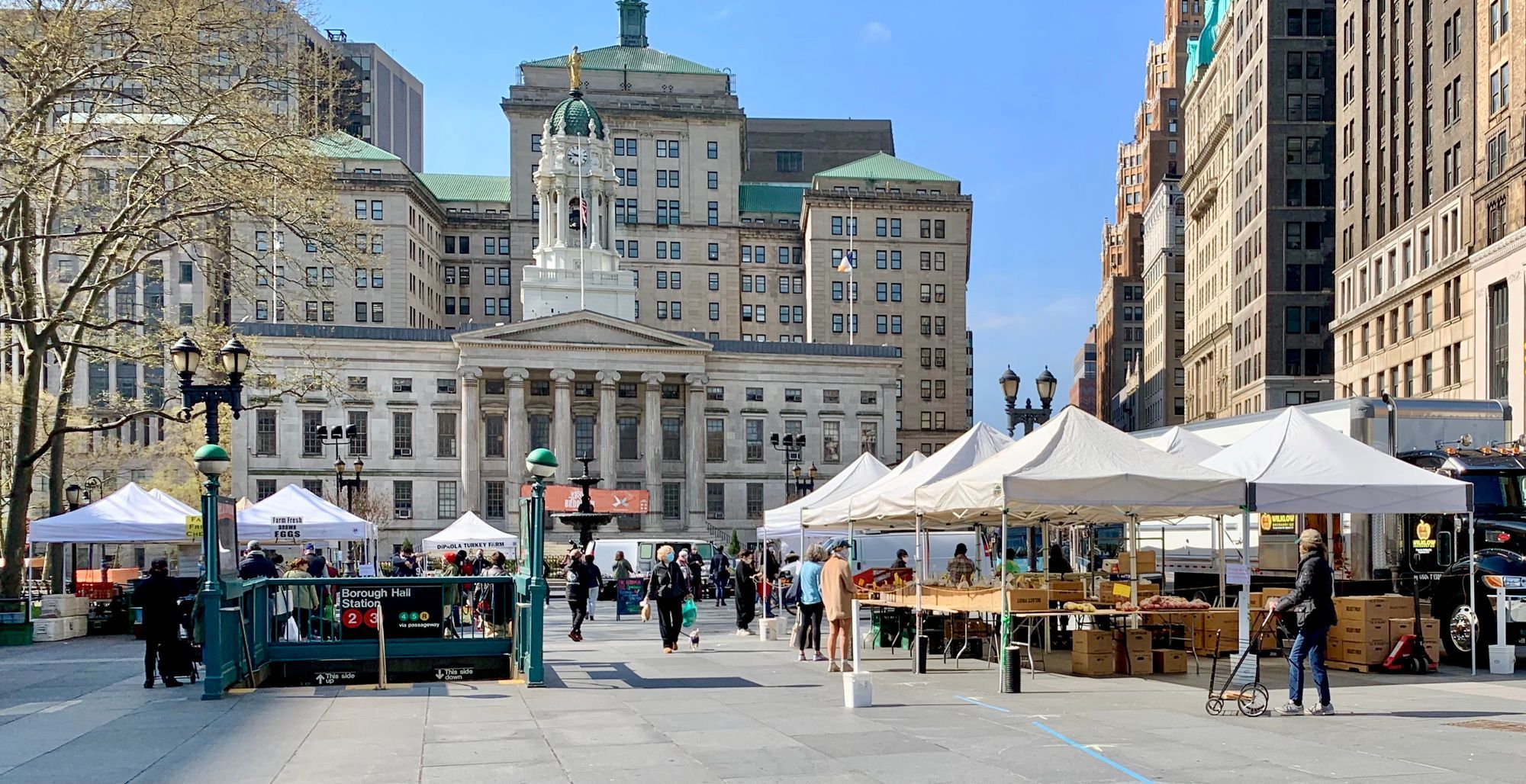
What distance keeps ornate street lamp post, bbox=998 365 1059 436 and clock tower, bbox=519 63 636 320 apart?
3069 inches

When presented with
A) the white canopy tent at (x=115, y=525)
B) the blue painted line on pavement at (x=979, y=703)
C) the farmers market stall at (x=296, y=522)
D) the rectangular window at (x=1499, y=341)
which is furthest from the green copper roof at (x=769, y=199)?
the blue painted line on pavement at (x=979, y=703)

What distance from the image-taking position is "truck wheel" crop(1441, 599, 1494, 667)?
2162cm

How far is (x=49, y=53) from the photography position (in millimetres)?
31828

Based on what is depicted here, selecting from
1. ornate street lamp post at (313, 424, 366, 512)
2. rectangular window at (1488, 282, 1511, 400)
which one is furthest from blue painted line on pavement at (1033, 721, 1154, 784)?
rectangular window at (1488, 282, 1511, 400)

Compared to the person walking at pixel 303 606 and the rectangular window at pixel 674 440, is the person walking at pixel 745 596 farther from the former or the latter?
the rectangular window at pixel 674 440

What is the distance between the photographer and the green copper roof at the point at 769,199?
147 meters

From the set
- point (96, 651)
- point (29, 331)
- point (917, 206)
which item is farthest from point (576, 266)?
point (96, 651)

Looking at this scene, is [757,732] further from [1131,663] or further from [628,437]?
[628,437]

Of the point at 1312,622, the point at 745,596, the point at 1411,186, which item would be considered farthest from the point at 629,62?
the point at 1312,622

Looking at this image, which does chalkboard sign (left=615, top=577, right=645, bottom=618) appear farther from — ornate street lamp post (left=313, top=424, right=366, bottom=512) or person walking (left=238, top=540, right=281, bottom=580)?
ornate street lamp post (left=313, top=424, right=366, bottom=512)

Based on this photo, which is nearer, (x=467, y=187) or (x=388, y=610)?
(x=388, y=610)

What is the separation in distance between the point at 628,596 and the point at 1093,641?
2273cm

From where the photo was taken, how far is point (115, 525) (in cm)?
3416

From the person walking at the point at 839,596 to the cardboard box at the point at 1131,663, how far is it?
11.9 feet
